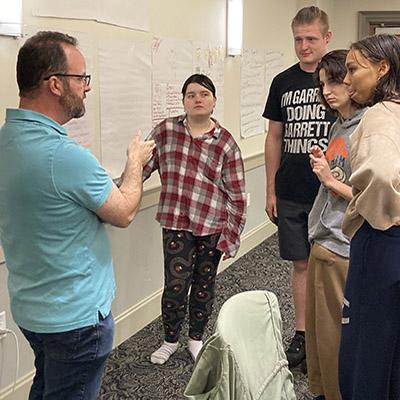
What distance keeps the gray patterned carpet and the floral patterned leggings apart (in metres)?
0.22

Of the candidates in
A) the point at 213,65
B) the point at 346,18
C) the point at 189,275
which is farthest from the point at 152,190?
the point at 346,18

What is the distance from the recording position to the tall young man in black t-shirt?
2734mm

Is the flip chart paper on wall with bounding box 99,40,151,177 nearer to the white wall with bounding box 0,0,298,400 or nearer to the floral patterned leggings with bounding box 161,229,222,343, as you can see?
the white wall with bounding box 0,0,298,400

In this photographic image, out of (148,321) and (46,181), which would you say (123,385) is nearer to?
(148,321)

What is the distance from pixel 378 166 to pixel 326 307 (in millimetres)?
809

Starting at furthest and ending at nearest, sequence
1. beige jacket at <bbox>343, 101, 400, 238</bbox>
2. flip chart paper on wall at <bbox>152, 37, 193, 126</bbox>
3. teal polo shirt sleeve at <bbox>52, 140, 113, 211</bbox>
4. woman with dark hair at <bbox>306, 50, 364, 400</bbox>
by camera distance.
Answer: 1. flip chart paper on wall at <bbox>152, 37, 193, 126</bbox>
2. woman with dark hair at <bbox>306, 50, 364, 400</bbox>
3. beige jacket at <bbox>343, 101, 400, 238</bbox>
4. teal polo shirt sleeve at <bbox>52, 140, 113, 211</bbox>

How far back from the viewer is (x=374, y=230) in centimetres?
176

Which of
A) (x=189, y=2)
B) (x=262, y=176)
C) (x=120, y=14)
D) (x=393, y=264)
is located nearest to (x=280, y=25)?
(x=262, y=176)

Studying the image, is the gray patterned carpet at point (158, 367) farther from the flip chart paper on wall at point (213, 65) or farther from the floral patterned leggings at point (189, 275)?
the flip chart paper on wall at point (213, 65)

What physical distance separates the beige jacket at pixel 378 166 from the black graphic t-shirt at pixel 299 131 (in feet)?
3.36

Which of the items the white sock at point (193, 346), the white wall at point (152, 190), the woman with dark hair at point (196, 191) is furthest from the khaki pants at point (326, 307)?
the white wall at point (152, 190)

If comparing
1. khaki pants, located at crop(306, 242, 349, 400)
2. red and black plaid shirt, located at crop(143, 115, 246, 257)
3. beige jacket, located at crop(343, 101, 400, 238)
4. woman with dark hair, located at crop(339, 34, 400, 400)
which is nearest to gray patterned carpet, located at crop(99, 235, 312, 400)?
khaki pants, located at crop(306, 242, 349, 400)

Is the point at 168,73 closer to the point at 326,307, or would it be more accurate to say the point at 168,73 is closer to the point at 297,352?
the point at 297,352

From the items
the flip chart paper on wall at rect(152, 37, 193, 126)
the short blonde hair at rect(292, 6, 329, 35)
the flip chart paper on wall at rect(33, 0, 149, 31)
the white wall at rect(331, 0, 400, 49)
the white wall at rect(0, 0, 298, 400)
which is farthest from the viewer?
the white wall at rect(331, 0, 400, 49)
